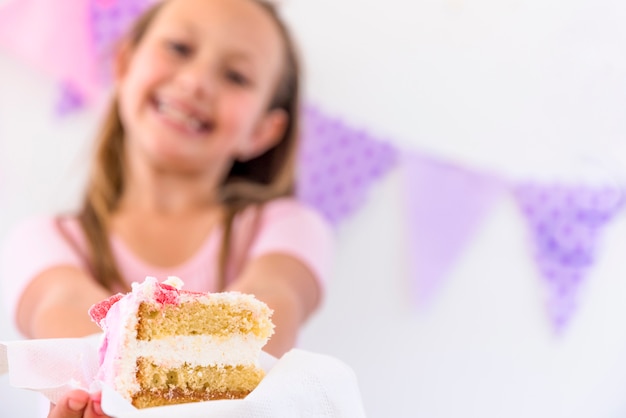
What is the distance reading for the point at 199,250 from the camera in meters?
2.06

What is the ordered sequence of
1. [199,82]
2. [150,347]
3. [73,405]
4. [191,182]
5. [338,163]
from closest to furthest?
[73,405] → [150,347] → [199,82] → [191,182] → [338,163]

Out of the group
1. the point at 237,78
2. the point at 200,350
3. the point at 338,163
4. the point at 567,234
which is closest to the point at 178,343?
the point at 200,350

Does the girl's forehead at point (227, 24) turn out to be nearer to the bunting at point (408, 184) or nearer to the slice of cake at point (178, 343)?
the bunting at point (408, 184)

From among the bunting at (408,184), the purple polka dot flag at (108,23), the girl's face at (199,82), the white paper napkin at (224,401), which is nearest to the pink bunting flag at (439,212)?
the bunting at (408,184)

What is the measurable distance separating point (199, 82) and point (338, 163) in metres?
0.44

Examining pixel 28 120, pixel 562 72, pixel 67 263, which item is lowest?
pixel 67 263

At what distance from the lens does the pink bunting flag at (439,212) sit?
226 centimetres

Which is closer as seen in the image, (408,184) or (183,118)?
(183,118)

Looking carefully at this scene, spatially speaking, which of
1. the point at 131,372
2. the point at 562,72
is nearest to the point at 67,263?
the point at 131,372

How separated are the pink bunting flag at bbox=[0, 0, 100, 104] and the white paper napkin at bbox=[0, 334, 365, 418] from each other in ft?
4.02

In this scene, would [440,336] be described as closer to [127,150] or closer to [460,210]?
[460,210]

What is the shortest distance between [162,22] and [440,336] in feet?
3.27

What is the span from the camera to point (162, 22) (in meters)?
2.14

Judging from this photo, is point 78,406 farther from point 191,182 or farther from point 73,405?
point 191,182
